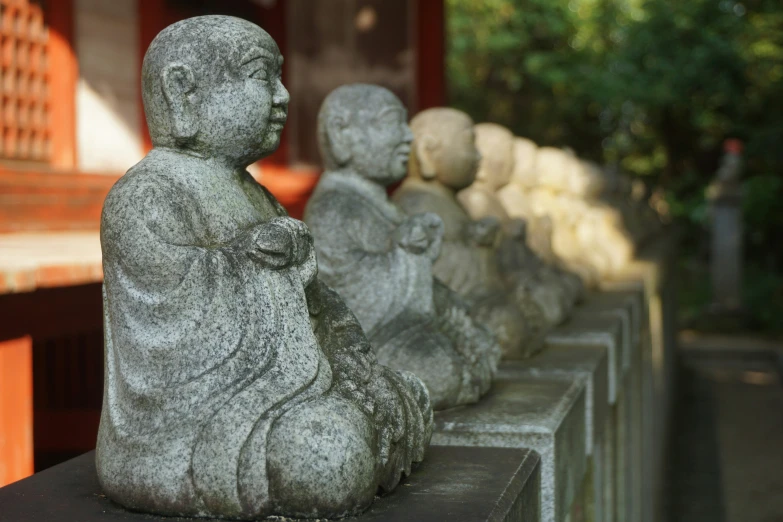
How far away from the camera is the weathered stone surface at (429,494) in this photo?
8.11 feet

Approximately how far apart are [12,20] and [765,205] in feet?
57.3

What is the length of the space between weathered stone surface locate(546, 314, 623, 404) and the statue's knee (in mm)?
2538

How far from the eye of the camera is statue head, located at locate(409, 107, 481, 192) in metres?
4.43

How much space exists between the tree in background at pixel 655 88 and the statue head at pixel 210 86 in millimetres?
14598

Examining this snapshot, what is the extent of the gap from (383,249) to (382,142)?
0.36 metres

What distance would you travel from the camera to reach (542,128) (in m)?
21.1

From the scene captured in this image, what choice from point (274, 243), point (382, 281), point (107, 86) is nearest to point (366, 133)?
point (382, 281)

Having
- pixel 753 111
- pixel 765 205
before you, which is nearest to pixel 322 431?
pixel 753 111

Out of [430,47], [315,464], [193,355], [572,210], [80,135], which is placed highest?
[430,47]

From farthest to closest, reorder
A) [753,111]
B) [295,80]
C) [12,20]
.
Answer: [753,111]
[295,80]
[12,20]

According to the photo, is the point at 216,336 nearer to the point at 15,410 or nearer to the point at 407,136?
the point at 407,136

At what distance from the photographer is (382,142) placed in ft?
12.0

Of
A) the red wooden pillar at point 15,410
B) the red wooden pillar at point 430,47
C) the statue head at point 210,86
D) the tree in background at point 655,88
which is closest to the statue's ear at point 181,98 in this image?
the statue head at point 210,86

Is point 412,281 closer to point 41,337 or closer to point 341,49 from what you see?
point 41,337
